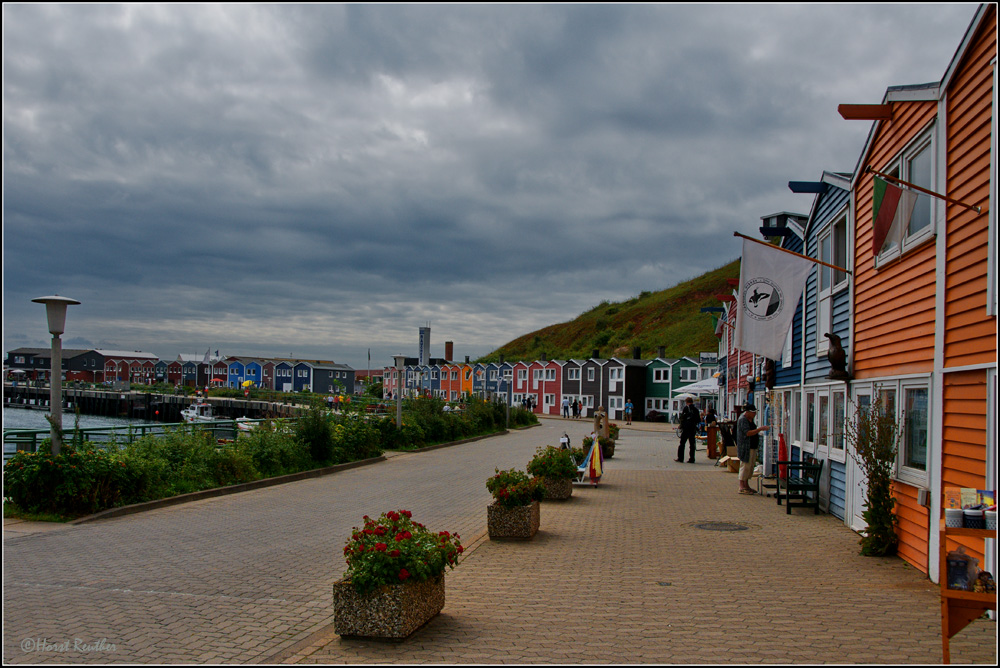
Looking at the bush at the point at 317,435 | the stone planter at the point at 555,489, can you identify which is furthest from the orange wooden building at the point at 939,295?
the bush at the point at 317,435

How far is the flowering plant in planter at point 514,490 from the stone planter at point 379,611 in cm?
455

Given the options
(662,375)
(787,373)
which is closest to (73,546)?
(787,373)

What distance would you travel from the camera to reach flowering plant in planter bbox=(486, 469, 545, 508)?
1074cm

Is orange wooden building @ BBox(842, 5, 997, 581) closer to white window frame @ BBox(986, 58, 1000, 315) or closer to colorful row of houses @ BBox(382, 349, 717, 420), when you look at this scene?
white window frame @ BBox(986, 58, 1000, 315)

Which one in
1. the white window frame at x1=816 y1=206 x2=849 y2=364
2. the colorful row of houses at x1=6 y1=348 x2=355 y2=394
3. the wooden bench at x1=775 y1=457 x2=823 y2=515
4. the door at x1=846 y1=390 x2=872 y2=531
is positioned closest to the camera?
the door at x1=846 y1=390 x2=872 y2=531

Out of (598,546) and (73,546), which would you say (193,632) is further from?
(598,546)

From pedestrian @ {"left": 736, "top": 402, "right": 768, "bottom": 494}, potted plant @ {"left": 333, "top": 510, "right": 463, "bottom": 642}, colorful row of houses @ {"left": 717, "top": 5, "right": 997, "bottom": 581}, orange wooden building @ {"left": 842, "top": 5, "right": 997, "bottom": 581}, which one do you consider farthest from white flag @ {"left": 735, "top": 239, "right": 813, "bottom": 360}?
potted plant @ {"left": 333, "top": 510, "right": 463, "bottom": 642}

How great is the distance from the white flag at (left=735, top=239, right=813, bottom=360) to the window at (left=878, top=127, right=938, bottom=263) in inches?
78.9

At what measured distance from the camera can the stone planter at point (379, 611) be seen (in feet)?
19.9

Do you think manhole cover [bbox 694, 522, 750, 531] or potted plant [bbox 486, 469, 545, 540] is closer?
potted plant [bbox 486, 469, 545, 540]

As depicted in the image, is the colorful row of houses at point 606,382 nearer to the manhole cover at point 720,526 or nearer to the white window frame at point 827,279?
the white window frame at point 827,279

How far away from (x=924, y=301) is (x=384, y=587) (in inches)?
267

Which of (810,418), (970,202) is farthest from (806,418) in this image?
(970,202)

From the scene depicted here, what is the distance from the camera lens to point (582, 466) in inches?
705
